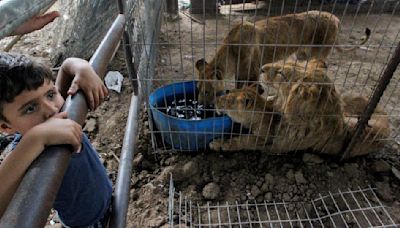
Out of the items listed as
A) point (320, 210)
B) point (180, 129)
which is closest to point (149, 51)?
point (180, 129)

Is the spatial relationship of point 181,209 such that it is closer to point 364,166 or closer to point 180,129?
point 180,129

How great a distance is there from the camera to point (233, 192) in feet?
9.32

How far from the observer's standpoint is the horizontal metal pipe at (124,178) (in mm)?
1420

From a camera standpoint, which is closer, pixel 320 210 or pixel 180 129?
pixel 320 210

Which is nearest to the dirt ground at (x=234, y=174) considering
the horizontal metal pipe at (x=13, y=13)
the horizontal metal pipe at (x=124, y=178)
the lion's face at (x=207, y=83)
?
the lion's face at (x=207, y=83)

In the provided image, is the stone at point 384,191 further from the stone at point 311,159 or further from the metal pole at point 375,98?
the stone at point 311,159

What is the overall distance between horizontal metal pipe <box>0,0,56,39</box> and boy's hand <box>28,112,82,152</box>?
0.44 meters

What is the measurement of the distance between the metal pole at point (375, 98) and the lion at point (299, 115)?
0.07m

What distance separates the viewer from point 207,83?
3381 mm

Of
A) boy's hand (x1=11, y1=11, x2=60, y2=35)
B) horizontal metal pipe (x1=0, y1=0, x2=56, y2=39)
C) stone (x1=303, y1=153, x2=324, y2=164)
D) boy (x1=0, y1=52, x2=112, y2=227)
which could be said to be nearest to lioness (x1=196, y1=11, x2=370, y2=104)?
stone (x1=303, y1=153, x2=324, y2=164)

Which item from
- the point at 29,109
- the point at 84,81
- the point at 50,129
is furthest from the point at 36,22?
the point at 50,129

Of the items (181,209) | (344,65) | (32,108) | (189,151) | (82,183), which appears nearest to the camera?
(32,108)

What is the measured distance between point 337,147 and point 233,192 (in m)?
1.11

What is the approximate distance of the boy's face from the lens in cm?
96
